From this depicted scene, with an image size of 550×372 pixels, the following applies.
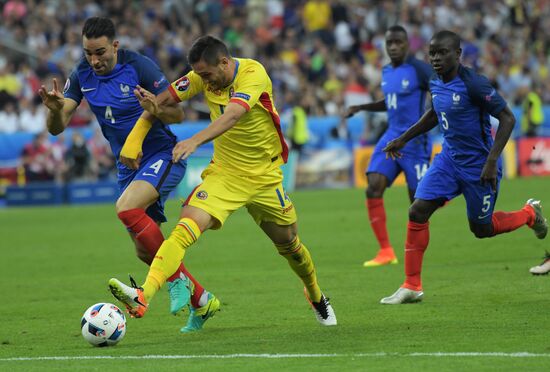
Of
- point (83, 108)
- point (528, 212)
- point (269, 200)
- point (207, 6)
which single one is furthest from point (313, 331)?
point (207, 6)

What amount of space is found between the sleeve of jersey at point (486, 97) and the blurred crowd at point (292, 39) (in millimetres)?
18511

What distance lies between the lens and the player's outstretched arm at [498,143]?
9539 mm

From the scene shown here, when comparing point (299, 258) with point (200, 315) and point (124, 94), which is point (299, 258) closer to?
point (200, 315)

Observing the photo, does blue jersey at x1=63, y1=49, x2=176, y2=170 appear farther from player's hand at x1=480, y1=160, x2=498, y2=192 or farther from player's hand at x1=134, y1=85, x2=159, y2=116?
player's hand at x1=480, y1=160, x2=498, y2=192

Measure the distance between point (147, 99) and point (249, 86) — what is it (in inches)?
34.3

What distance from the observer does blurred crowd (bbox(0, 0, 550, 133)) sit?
29156mm

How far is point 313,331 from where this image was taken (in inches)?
347

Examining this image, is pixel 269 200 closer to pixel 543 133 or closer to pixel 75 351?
pixel 75 351

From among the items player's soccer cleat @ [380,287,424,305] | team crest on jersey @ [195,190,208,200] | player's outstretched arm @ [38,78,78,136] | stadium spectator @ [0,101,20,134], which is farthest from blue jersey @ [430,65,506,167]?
stadium spectator @ [0,101,20,134]

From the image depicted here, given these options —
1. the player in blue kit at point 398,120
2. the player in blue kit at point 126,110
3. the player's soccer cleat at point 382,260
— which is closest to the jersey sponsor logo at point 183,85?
the player in blue kit at point 126,110

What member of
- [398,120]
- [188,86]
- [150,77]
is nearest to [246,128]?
[188,86]

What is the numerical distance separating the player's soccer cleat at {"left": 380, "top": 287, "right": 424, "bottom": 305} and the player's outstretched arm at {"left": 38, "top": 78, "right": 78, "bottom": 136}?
3.46 meters

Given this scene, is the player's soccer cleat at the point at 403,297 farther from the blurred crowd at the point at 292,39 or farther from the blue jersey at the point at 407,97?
the blurred crowd at the point at 292,39

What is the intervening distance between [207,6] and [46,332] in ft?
79.0
